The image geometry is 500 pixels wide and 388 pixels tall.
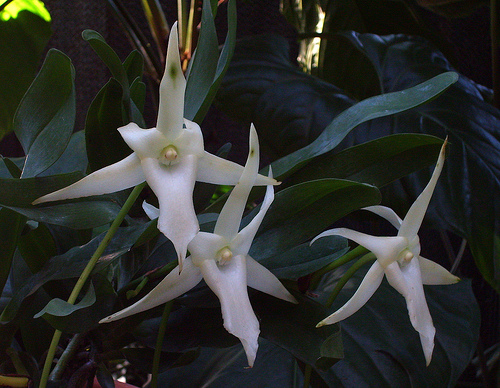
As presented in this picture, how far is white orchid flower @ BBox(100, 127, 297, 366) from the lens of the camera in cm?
24

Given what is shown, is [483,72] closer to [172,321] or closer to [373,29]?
→ [373,29]

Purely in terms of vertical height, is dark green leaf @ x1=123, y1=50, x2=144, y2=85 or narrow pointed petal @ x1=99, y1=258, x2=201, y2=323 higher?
dark green leaf @ x1=123, y1=50, x2=144, y2=85

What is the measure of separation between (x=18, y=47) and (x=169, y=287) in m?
0.83

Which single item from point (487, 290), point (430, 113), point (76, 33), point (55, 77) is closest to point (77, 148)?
point (55, 77)

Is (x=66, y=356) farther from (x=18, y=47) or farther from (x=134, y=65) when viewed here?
(x=18, y=47)

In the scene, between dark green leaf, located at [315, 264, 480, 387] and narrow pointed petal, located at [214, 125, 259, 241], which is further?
dark green leaf, located at [315, 264, 480, 387]

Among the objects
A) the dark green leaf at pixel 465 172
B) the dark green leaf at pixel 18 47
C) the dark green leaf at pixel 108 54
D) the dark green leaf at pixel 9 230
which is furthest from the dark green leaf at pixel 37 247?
the dark green leaf at pixel 18 47

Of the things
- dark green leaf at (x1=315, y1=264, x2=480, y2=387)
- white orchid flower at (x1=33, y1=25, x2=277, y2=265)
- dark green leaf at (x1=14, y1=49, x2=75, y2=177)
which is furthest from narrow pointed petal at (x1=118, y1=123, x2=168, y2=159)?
dark green leaf at (x1=315, y1=264, x2=480, y2=387)

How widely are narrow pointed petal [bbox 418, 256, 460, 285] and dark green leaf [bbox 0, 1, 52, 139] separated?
2.77 feet

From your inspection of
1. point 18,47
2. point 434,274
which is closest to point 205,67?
point 434,274

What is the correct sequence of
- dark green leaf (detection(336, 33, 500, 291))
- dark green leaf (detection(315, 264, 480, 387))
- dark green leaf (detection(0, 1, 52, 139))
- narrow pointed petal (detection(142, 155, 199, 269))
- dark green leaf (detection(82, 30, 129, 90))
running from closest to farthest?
narrow pointed petal (detection(142, 155, 199, 269)) < dark green leaf (detection(82, 30, 129, 90)) < dark green leaf (detection(315, 264, 480, 387)) < dark green leaf (detection(336, 33, 500, 291)) < dark green leaf (detection(0, 1, 52, 139))

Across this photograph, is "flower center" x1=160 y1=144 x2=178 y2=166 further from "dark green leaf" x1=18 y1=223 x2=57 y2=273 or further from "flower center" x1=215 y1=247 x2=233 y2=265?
"dark green leaf" x1=18 y1=223 x2=57 y2=273

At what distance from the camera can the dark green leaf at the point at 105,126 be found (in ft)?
1.20

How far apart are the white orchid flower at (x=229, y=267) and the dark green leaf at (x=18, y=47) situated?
2.56 feet
